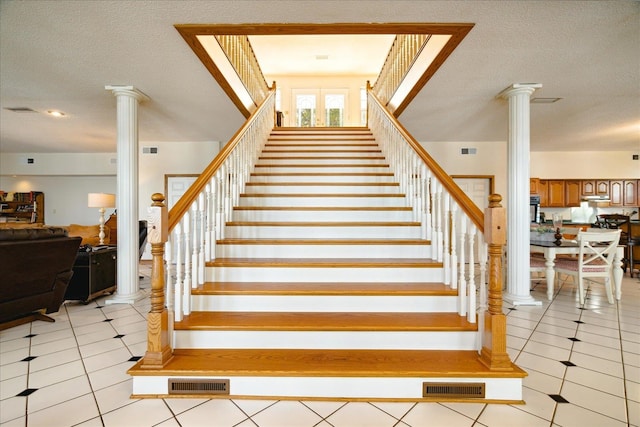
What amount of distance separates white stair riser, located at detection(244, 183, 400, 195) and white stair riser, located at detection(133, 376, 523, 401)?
253 cm

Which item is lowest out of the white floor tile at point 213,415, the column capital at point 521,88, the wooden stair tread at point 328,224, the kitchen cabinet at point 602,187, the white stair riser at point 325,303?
the white floor tile at point 213,415

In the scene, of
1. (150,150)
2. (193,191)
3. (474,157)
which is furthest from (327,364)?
(150,150)

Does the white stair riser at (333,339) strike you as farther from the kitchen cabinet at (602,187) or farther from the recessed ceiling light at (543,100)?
the kitchen cabinet at (602,187)

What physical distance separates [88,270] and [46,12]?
276 centimetres

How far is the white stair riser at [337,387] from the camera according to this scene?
1.80 meters

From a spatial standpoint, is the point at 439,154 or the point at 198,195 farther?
the point at 439,154

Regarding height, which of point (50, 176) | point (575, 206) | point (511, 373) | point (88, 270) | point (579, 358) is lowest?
point (579, 358)

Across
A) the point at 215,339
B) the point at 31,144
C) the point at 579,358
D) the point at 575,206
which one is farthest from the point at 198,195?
the point at 575,206

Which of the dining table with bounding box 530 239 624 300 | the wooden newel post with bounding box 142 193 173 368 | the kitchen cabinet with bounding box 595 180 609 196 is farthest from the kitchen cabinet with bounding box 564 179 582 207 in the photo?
the wooden newel post with bounding box 142 193 173 368

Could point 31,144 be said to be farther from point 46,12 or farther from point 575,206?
point 575,206

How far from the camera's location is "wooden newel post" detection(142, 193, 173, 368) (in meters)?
1.87

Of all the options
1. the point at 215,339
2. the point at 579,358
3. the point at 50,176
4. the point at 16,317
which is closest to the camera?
the point at 215,339

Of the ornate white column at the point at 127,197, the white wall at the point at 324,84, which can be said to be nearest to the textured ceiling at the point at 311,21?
the ornate white column at the point at 127,197

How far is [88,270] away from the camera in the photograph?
147 inches
